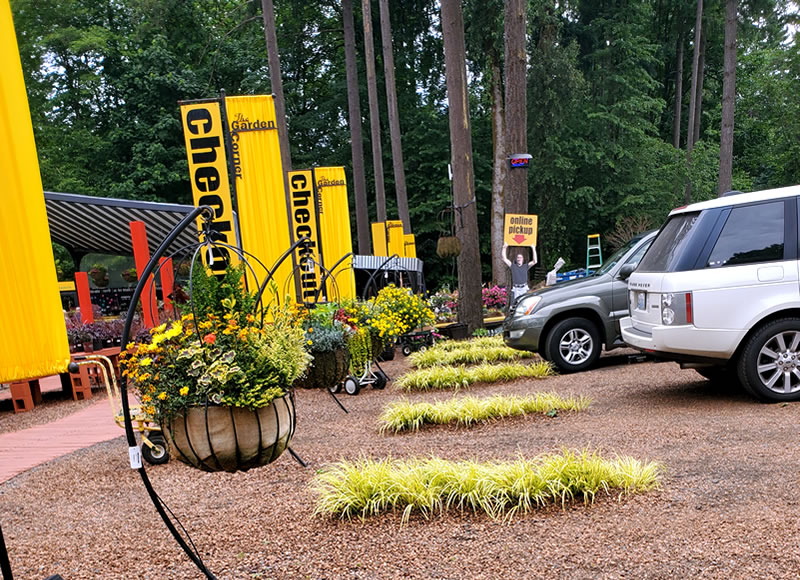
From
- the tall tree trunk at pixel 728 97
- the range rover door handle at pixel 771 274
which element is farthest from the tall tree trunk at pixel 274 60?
the tall tree trunk at pixel 728 97

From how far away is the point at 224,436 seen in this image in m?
2.95

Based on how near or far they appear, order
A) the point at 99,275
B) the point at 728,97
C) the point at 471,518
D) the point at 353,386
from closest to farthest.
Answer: the point at 471,518 → the point at 353,386 → the point at 728,97 → the point at 99,275

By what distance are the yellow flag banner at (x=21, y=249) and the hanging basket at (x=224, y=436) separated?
2.13 ft

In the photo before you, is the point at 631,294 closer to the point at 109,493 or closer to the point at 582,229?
the point at 109,493

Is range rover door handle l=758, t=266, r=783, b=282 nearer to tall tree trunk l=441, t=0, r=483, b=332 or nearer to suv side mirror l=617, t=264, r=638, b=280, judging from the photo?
suv side mirror l=617, t=264, r=638, b=280

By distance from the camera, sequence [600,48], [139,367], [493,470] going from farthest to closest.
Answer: [600,48]
[493,470]
[139,367]

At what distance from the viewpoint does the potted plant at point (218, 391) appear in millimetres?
2932

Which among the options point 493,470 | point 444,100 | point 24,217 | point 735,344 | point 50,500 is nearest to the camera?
point 24,217

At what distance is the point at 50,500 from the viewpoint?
16.5ft

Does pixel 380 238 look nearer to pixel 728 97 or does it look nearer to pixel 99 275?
pixel 99 275

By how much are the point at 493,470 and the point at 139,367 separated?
7.29 ft

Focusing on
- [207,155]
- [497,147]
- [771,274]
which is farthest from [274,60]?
[497,147]

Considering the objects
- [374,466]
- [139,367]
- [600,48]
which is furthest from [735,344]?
[600,48]

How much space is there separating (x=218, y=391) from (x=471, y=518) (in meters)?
A: 1.74
